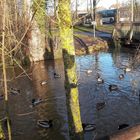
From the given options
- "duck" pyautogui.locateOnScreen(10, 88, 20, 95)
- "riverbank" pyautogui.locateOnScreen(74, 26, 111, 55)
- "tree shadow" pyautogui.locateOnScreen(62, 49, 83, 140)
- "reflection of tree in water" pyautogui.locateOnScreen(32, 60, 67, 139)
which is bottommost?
"reflection of tree in water" pyautogui.locateOnScreen(32, 60, 67, 139)

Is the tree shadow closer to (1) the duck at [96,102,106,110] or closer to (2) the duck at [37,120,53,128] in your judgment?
(2) the duck at [37,120,53,128]

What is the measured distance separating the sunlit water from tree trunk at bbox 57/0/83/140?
138 centimetres

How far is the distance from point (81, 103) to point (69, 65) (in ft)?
27.6

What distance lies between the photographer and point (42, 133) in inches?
530

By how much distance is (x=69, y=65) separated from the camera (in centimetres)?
852

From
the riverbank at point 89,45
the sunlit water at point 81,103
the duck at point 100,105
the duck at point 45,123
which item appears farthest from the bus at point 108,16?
the duck at point 45,123

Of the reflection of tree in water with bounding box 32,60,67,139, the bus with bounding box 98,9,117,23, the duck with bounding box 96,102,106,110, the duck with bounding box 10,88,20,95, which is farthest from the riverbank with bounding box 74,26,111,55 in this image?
the bus with bounding box 98,9,117,23

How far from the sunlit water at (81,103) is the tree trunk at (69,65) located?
138 cm

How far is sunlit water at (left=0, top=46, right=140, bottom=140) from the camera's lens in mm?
13633

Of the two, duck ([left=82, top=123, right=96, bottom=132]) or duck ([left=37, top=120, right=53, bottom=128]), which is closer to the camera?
duck ([left=82, top=123, right=96, bottom=132])

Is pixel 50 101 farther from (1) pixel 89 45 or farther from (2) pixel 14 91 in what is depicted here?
(1) pixel 89 45

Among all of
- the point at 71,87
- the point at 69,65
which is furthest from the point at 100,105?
the point at 69,65

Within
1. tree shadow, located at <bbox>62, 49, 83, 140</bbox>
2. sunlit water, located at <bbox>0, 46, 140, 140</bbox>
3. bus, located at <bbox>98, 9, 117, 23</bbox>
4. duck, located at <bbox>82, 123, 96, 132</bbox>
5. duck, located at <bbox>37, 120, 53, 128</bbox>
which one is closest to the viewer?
tree shadow, located at <bbox>62, 49, 83, 140</bbox>

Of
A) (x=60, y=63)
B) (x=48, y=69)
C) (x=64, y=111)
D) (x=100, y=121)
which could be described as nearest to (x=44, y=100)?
(x=64, y=111)
